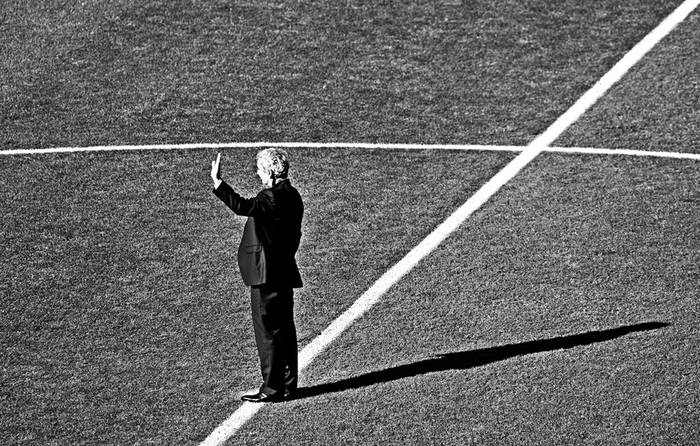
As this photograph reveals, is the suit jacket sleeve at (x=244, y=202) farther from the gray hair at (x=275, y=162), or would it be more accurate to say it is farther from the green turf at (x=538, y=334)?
the green turf at (x=538, y=334)

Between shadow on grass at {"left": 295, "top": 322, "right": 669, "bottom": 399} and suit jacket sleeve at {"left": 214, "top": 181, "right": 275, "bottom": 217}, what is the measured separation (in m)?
1.55

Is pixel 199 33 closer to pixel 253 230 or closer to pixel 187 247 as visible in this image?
pixel 187 247

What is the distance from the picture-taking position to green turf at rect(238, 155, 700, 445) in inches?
390

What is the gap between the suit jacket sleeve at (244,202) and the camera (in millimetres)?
9609

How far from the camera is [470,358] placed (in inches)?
427

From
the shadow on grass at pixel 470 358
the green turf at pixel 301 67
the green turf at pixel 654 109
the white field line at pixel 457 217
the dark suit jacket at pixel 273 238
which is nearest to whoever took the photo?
the dark suit jacket at pixel 273 238

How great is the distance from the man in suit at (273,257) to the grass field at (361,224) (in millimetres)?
527

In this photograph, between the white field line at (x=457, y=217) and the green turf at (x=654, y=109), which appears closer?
the white field line at (x=457, y=217)

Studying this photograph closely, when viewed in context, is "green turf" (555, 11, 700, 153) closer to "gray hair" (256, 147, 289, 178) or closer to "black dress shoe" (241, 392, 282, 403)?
"gray hair" (256, 147, 289, 178)

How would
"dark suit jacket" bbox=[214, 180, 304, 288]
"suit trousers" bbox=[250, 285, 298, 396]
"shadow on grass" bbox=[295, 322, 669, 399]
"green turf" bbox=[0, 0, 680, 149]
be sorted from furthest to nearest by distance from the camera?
1. "green turf" bbox=[0, 0, 680, 149]
2. "shadow on grass" bbox=[295, 322, 669, 399]
3. "suit trousers" bbox=[250, 285, 298, 396]
4. "dark suit jacket" bbox=[214, 180, 304, 288]

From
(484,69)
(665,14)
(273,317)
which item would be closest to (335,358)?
(273,317)

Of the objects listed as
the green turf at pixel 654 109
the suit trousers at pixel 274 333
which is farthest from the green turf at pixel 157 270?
the green turf at pixel 654 109

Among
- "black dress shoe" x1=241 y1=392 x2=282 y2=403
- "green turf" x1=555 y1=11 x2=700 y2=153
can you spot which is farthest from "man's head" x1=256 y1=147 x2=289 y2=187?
"green turf" x1=555 y1=11 x2=700 y2=153

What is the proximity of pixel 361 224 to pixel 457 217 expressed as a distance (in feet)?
3.09
